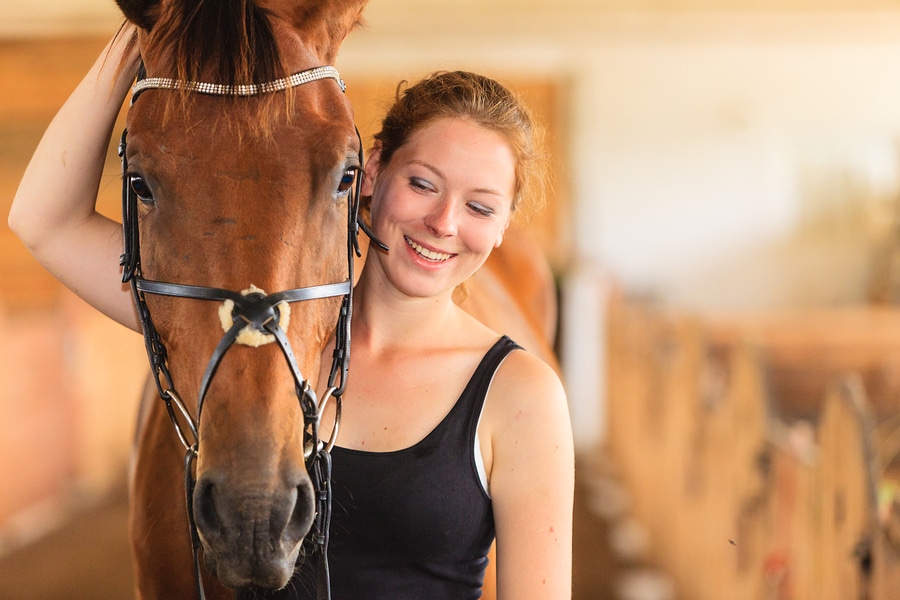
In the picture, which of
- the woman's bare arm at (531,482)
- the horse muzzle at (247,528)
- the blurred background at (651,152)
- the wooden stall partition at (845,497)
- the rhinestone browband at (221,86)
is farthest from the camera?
the blurred background at (651,152)

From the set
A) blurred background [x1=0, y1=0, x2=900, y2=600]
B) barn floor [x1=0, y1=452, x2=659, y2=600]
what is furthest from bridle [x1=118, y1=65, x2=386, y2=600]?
blurred background [x1=0, y1=0, x2=900, y2=600]

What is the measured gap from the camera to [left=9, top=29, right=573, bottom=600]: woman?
1.05 m

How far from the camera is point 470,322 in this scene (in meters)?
1.22

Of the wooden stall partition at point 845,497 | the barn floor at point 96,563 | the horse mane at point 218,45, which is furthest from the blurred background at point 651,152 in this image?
the horse mane at point 218,45

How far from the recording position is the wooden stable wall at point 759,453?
5.50 ft

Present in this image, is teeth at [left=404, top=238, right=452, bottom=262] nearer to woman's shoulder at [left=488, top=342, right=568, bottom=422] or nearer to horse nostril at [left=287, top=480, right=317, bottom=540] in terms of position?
woman's shoulder at [left=488, top=342, right=568, bottom=422]

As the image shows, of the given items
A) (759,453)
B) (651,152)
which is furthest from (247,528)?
(651,152)

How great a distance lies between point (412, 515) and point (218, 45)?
0.66 m

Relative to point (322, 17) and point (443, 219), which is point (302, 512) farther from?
point (322, 17)

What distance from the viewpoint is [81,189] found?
1115 millimetres

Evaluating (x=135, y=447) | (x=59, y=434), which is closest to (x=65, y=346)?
(x=59, y=434)

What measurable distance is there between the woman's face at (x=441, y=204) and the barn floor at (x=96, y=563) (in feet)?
8.88

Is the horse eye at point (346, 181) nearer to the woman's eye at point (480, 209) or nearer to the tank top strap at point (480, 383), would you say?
the woman's eye at point (480, 209)

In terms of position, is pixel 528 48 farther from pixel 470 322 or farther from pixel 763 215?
pixel 470 322
